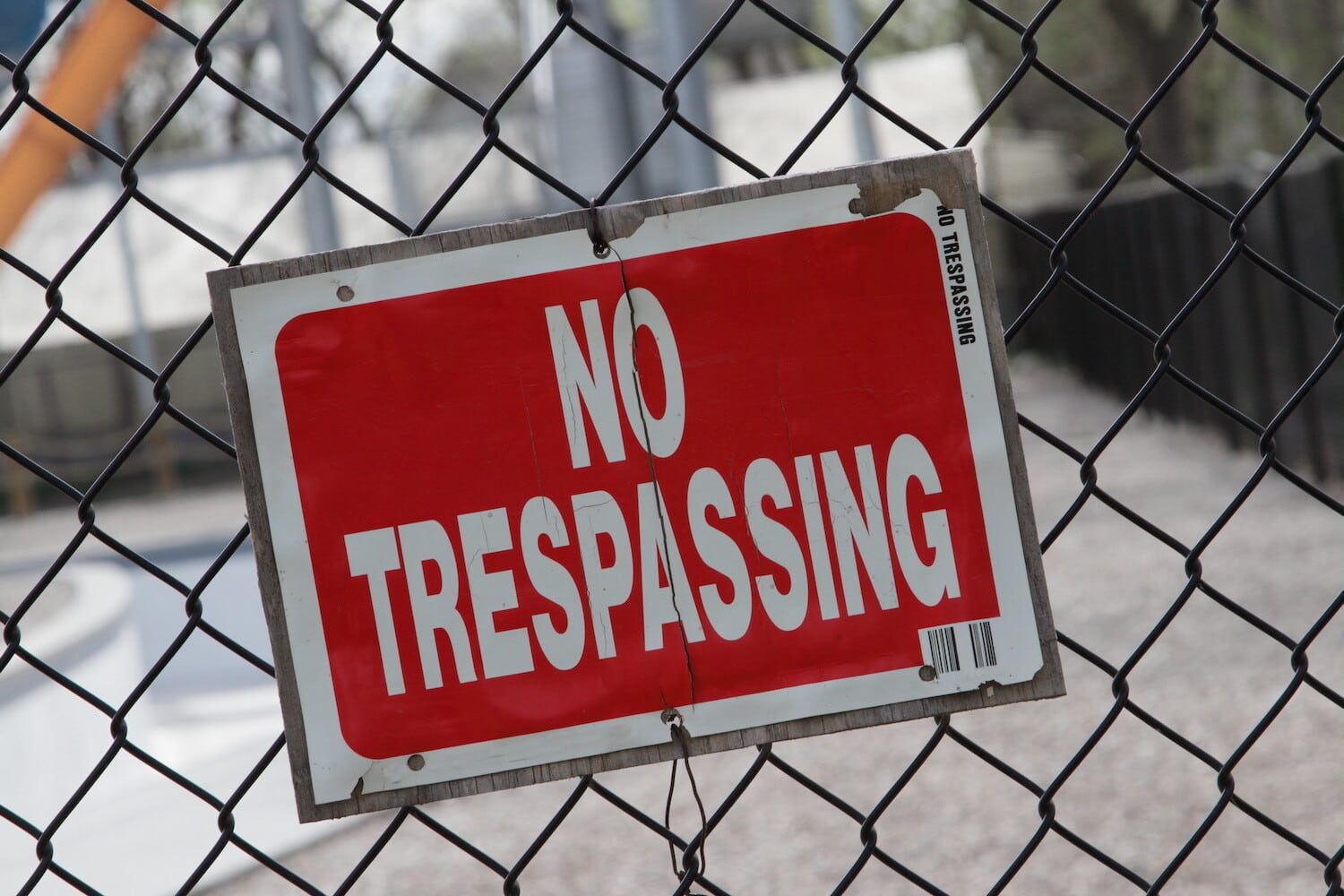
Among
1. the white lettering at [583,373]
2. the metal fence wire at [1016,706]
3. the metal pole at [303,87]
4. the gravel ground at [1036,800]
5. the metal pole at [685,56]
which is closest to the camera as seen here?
the white lettering at [583,373]

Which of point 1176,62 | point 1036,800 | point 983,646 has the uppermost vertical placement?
point 1176,62

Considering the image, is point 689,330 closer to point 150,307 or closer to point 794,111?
point 794,111

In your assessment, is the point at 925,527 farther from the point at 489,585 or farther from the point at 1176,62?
the point at 1176,62

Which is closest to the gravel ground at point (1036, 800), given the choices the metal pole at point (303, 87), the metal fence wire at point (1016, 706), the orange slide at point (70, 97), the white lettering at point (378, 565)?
the metal fence wire at point (1016, 706)

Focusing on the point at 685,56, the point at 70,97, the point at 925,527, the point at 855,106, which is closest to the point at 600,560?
the point at 925,527

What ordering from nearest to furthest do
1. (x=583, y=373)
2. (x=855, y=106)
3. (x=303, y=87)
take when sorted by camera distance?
1. (x=583, y=373)
2. (x=855, y=106)
3. (x=303, y=87)

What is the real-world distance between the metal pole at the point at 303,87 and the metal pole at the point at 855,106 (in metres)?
5.39

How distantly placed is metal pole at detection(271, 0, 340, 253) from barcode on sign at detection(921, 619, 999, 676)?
1258 centimetres

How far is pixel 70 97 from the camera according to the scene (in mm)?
7941

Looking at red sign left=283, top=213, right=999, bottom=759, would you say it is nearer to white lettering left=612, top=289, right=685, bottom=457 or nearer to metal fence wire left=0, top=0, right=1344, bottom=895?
white lettering left=612, top=289, right=685, bottom=457

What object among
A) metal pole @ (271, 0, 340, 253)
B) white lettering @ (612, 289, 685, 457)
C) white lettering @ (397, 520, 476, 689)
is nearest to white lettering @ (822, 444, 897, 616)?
white lettering @ (612, 289, 685, 457)

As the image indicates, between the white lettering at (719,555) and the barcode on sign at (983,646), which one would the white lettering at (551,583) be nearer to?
the white lettering at (719,555)

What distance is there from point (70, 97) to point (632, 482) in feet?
25.7

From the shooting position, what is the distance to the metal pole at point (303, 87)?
13.5 meters
